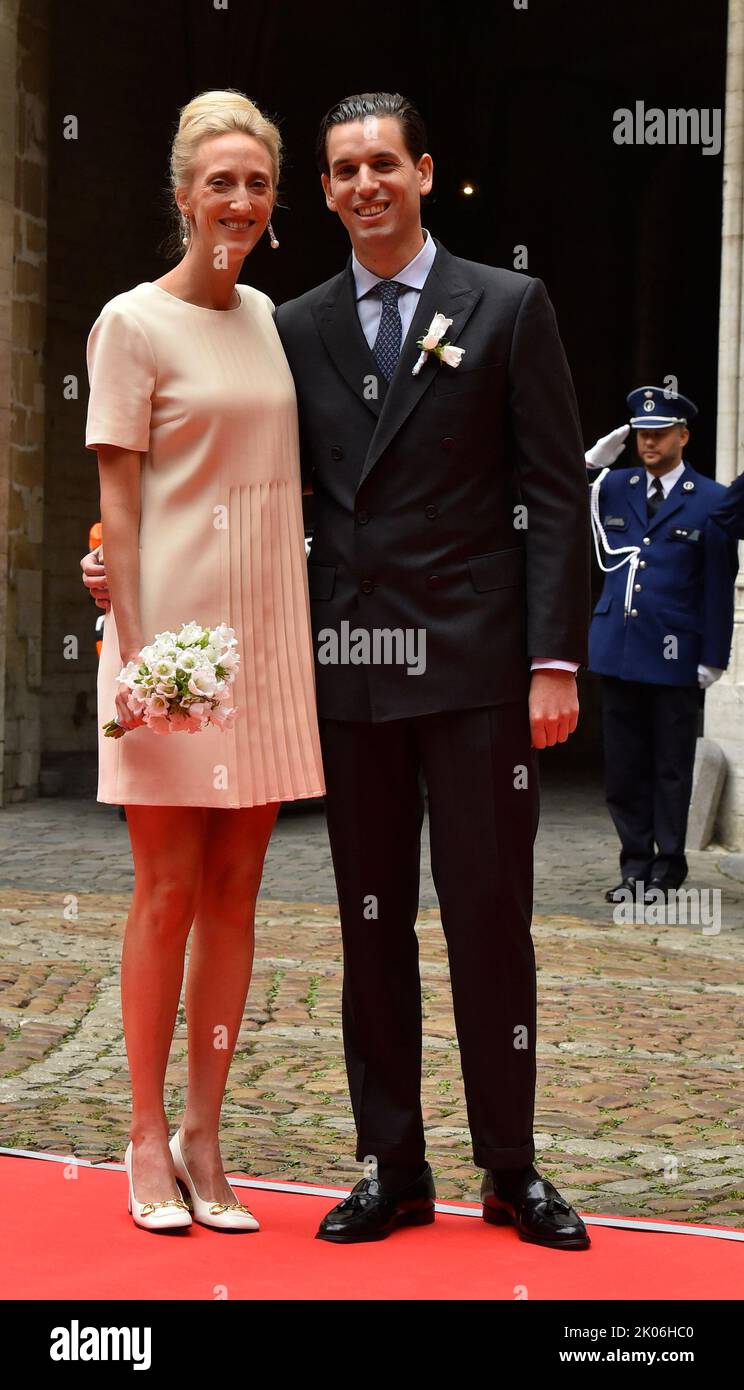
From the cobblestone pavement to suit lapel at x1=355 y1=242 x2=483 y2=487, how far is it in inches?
66.3

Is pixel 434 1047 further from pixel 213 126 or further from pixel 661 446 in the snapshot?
pixel 661 446

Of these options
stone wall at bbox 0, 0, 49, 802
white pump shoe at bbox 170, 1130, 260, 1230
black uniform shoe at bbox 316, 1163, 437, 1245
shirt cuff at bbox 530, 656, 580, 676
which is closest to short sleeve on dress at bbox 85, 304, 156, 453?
shirt cuff at bbox 530, 656, 580, 676

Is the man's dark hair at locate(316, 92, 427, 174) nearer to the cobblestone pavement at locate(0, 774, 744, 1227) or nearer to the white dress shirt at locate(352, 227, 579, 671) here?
the white dress shirt at locate(352, 227, 579, 671)

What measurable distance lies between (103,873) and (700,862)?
3262 mm

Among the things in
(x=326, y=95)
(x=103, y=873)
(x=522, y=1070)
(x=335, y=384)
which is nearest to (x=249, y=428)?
(x=335, y=384)

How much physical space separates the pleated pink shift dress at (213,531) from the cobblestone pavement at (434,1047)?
114 centimetres

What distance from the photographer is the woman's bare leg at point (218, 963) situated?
3.56 m

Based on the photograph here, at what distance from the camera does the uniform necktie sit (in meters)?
8.96

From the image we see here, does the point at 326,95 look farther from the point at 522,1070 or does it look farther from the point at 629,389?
the point at 522,1070

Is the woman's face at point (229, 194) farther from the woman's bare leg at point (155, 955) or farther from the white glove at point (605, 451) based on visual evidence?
the white glove at point (605, 451)

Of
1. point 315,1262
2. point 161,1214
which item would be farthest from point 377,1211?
point 161,1214

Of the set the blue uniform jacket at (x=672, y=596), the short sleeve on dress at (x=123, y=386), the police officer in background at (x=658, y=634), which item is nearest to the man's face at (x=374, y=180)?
the short sleeve on dress at (x=123, y=386)

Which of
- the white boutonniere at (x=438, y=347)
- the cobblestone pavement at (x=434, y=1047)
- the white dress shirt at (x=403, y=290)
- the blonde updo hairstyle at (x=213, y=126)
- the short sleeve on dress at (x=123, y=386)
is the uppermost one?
the blonde updo hairstyle at (x=213, y=126)
